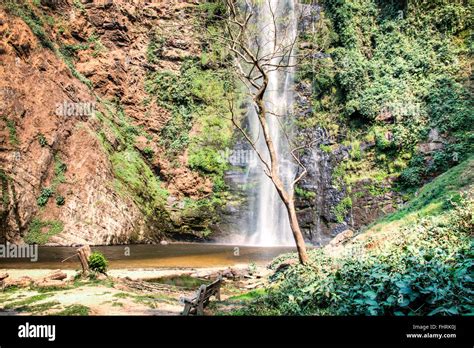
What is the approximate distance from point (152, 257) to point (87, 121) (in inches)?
477

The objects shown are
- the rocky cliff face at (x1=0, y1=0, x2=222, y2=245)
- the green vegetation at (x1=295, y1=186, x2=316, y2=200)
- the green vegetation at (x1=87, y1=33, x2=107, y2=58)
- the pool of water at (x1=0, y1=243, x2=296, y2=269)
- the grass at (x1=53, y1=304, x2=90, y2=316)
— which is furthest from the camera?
the green vegetation at (x1=87, y1=33, x2=107, y2=58)

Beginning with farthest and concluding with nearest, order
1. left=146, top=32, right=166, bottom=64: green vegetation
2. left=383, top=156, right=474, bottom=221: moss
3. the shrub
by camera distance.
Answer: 1. left=146, top=32, right=166, bottom=64: green vegetation
2. the shrub
3. left=383, top=156, right=474, bottom=221: moss

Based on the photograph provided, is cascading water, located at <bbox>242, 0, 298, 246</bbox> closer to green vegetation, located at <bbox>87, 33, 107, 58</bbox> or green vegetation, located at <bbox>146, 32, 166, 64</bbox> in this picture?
green vegetation, located at <bbox>146, 32, 166, 64</bbox>

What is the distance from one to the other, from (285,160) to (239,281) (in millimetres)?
17388

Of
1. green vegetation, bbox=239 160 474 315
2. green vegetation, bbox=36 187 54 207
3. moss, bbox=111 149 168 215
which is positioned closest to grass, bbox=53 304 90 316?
green vegetation, bbox=239 160 474 315

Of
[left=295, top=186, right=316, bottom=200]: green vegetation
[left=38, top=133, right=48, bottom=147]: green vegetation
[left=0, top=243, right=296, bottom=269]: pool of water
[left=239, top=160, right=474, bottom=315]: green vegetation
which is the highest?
[left=38, top=133, right=48, bottom=147]: green vegetation

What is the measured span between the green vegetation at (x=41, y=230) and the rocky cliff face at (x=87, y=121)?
0.05 meters

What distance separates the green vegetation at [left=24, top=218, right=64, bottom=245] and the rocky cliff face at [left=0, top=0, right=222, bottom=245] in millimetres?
52

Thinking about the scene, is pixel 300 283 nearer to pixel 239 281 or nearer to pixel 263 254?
pixel 239 281

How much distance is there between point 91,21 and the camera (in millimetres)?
31234

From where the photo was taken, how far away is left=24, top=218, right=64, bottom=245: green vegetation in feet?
64.9

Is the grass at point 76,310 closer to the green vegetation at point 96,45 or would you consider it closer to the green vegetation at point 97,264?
the green vegetation at point 97,264

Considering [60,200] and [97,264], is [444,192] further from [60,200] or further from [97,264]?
[60,200]

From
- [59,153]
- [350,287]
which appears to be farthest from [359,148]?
[350,287]
